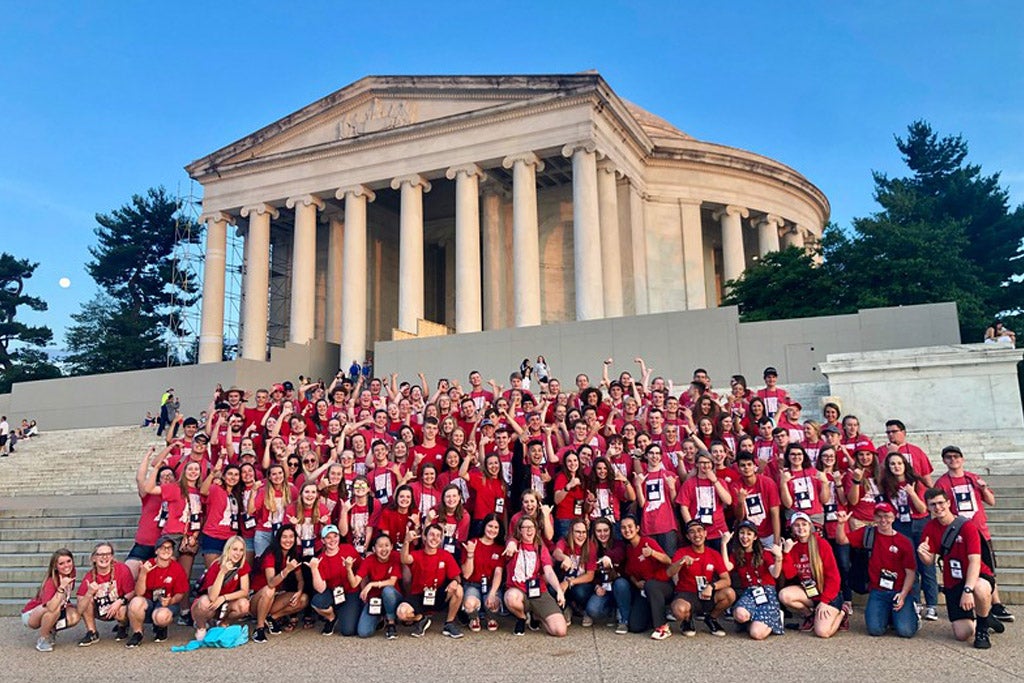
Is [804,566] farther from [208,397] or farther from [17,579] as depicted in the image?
[208,397]

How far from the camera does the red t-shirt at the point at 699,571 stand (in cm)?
793

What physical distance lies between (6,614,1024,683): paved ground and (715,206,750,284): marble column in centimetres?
3315

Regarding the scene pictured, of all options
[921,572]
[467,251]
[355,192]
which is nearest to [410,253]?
[467,251]

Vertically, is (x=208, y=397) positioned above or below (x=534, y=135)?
below

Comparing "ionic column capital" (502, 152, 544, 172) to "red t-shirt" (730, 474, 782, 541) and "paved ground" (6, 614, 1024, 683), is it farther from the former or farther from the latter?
"paved ground" (6, 614, 1024, 683)

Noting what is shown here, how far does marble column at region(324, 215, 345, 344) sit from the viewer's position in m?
40.2

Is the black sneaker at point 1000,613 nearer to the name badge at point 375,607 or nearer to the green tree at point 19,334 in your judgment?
the name badge at point 375,607

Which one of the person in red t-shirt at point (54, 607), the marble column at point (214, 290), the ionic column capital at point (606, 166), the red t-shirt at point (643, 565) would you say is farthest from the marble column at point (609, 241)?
the person in red t-shirt at point (54, 607)

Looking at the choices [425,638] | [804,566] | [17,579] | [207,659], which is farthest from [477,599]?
[17,579]

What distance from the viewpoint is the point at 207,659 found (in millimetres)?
7387

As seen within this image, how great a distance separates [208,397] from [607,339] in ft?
55.6

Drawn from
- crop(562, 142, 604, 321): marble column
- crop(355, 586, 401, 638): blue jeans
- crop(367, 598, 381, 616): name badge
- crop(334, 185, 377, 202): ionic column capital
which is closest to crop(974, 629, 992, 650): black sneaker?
crop(355, 586, 401, 638): blue jeans

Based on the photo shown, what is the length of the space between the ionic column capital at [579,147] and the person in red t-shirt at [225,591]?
25862 mm

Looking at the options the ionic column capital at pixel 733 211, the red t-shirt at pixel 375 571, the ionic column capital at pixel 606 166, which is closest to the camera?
the red t-shirt at pixel 375 571
